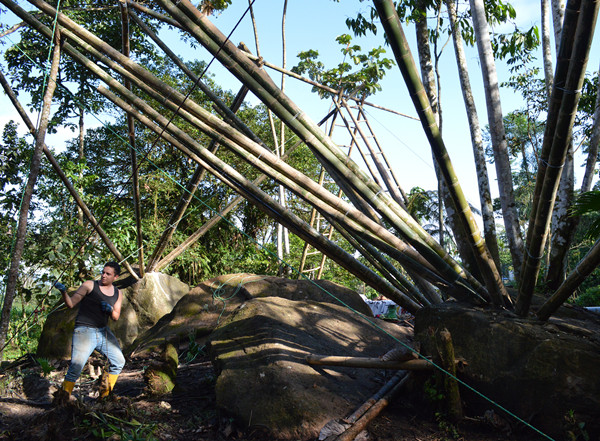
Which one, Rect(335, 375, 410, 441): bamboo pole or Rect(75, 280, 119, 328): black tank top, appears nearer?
Rect(335, 375, 410, 441): bamboo pole

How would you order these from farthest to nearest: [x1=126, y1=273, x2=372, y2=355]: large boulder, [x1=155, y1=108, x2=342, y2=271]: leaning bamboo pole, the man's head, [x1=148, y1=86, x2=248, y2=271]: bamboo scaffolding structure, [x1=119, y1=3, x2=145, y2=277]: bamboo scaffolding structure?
[x1=155, y1=108, x2=342, y2=271]: leaning bamboo pole < [x1=126, y1=273, x2=372, y2=355]: large boulder < [x1=148, y1=86, x2=248, y2=271]: bamboo scaffolding structure < [x1=119, y1=3, x2=145, y2=277]: bamboo scaffolding structure < the man's head

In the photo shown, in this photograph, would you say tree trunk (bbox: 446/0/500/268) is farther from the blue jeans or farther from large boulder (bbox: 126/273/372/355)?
the blue jeans

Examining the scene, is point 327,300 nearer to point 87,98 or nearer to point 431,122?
point 431,122

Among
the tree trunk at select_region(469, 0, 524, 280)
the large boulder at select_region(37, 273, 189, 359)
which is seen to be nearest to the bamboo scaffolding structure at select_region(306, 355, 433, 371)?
the tree trunk at select_region(469, 0, 524, 280)

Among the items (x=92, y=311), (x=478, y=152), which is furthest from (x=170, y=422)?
(x=478, y=152)

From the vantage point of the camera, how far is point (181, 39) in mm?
12438

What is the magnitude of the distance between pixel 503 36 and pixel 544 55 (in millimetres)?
1426

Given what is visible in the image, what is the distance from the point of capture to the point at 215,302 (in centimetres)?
734

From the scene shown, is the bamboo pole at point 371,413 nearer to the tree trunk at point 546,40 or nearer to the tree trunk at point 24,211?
the tree trunk at point 24,211

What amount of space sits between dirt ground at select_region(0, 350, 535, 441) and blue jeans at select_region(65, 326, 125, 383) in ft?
0.90

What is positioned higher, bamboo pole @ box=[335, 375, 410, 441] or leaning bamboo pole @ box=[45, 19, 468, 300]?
leaning bamboo pole @ box=[45, 19, 468, 300]

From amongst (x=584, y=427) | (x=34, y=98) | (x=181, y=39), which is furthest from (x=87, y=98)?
(x=584, y=427)

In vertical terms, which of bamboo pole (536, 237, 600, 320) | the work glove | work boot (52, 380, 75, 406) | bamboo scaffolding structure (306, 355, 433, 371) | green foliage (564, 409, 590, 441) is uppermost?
bamboo pole (536, 237, 600, 320)

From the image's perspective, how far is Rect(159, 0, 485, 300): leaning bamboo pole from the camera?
11.7 feet
